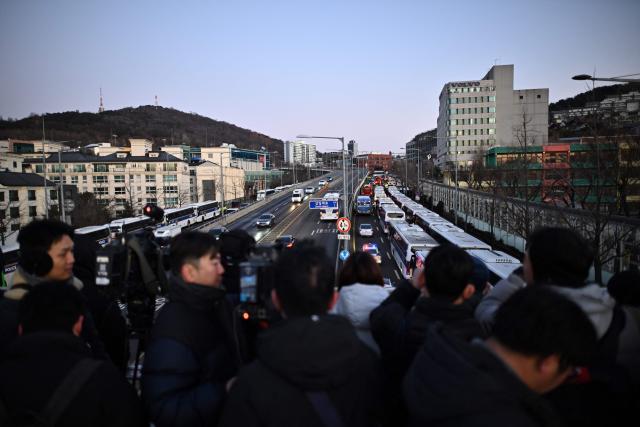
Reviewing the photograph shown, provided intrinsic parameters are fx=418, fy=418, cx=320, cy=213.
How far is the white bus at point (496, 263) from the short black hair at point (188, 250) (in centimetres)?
1413

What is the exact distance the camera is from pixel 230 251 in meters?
3.58

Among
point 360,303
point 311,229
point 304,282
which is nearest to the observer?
point 304,282

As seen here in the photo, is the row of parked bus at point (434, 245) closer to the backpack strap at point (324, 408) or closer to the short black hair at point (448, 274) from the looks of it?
the short black hair at point (448, 274)

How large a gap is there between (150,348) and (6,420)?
2.41ft

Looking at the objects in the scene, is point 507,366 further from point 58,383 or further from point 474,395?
point 58,383

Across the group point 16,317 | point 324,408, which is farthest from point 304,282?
point 16,317

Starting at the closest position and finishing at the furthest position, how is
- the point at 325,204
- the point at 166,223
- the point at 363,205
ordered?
the point at 166,223
the point at 325,204
the point at 363,205

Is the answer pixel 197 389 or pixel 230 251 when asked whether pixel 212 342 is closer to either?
pixel 197 389

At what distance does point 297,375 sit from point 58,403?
133 centimetres

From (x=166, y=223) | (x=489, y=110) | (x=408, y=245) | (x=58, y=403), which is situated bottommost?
(x=166, y=223)

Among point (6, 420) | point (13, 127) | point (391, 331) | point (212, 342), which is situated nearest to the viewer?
point (6, 420)

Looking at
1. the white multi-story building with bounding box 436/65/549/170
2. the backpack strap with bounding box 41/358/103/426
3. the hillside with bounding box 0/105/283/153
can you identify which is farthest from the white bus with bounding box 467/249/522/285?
the hillside with bounding box 0/105/283/153

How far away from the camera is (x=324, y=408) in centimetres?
196

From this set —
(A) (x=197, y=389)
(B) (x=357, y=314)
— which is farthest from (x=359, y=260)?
(A) (x=197, y=389)
